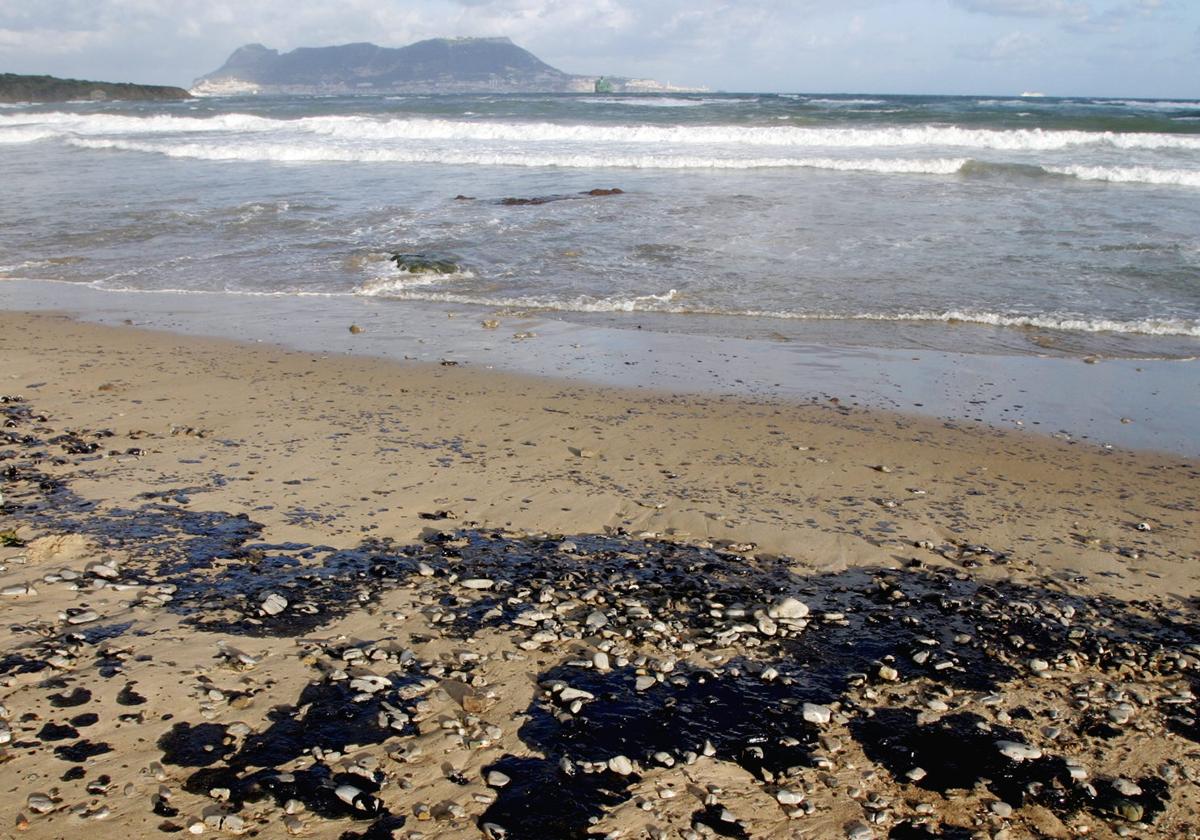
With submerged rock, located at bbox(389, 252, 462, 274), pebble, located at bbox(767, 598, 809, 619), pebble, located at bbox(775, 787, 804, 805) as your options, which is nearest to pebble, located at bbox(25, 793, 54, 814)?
pebble, located at bbox(775, 787, 804, 805)

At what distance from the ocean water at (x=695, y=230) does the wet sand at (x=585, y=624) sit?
3460 millimetres

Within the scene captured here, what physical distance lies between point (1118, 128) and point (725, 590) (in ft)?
107

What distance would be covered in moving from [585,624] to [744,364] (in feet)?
14.6

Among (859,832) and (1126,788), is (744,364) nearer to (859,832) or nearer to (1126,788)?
(1126,788)

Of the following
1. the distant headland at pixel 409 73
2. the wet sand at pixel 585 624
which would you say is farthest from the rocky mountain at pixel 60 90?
the wet sand at pixel 585 624

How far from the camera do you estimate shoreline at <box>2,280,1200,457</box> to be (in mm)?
6609

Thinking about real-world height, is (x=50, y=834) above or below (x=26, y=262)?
below

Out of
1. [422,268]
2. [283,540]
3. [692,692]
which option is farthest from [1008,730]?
[422,268]

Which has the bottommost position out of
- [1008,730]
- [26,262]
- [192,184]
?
[1008,730]

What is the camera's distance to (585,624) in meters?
3.67

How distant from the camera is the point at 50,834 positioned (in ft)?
7.93

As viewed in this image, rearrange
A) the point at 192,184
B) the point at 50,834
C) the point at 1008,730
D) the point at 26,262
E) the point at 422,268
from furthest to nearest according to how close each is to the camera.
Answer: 1. the point at 192,184
2. the point at 26,262
3. the point at 422,268
4. the point at 1008,730
5. the point at 50,834

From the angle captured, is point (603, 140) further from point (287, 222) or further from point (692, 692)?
point (692, 692)

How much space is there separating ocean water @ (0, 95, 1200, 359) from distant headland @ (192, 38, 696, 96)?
99.8 metres
